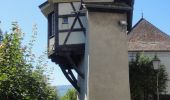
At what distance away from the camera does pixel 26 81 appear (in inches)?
398

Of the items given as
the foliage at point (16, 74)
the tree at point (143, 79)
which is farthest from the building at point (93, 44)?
the foliage at point (16, 74)

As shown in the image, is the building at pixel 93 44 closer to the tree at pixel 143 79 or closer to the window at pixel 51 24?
the window at pixel 51 24

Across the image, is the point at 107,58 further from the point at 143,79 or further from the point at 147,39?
the point at 147,39

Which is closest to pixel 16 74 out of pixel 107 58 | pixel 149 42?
pixel 107 58

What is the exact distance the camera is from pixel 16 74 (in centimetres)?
980

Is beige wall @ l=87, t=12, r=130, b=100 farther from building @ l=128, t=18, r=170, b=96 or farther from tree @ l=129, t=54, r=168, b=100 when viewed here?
building @ l=128, t=18, r=170, b=96

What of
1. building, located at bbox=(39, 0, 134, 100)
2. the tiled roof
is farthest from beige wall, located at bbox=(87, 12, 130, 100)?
the tiled roof

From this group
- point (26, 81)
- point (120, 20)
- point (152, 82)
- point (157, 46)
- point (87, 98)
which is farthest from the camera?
point (157, 46)

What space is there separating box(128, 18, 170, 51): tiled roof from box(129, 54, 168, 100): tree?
232 centimetres

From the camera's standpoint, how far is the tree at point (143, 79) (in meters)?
27.3

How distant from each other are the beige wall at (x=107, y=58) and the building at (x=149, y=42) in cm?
1032

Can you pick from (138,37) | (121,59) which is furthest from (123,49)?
(138,37)

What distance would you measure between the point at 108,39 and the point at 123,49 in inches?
31.6

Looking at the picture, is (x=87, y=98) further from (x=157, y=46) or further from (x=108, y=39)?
(x=157, y=46)
